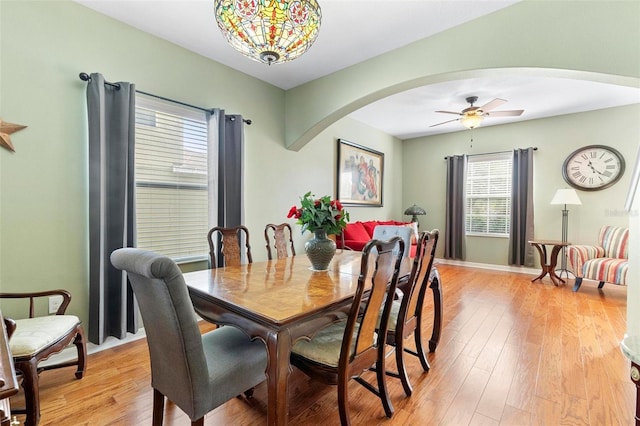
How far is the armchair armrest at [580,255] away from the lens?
4098 millimetres

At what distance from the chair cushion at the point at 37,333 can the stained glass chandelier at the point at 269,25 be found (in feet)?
6.47

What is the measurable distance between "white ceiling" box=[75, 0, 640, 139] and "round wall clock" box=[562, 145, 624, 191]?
0.69 m

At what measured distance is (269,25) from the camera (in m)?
1.50

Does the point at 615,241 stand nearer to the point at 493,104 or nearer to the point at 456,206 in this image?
the point at 456,206

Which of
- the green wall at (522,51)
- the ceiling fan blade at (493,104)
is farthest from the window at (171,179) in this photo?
the ceiling fan blade at (493,104)

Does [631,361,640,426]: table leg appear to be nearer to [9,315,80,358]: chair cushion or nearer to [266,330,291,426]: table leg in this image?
[266,330,291,426]: table leg

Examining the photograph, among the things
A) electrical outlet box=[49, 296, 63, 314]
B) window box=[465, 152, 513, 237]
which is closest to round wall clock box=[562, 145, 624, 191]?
window box=[465, 152, 513, 237]

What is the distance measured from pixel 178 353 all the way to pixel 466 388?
5.86ft

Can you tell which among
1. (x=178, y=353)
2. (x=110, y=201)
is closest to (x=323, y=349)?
(x=178, y=353)

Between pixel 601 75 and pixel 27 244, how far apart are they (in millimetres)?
4113

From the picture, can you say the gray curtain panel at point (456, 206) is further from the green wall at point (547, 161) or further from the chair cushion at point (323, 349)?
the chair cushion at point (323, 349)

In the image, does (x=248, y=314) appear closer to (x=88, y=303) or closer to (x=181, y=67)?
(x=88, y=303)

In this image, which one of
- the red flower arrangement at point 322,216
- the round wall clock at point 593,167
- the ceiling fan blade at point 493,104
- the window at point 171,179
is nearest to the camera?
the red flower arrangement at point 322,216

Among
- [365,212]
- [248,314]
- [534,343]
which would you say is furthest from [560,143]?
[248,314]
